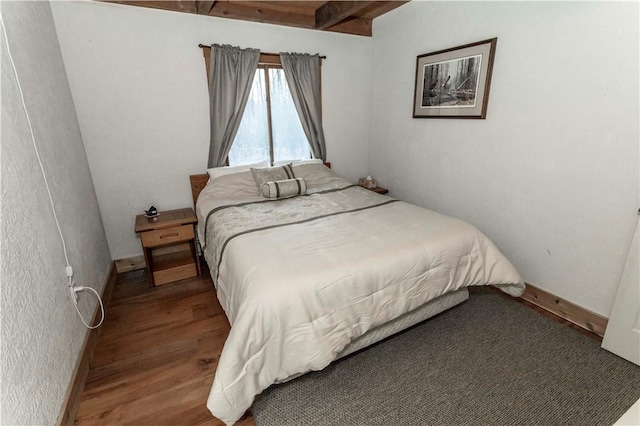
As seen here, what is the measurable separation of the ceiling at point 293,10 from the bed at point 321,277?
5.69ft

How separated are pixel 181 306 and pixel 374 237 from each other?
1.59 meters

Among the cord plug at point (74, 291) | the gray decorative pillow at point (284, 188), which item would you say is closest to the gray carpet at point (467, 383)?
the cord plug at point (74, 291)

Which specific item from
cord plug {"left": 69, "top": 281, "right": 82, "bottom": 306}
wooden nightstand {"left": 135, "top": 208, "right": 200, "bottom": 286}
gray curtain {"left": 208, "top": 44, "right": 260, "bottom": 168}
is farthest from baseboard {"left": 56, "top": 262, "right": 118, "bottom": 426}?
gray curtain {"left": 208, "top": 44, "right": 260, "bottom": 168}

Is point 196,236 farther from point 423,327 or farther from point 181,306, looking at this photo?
point 423,327

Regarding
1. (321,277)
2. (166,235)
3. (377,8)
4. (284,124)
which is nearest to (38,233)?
(166,235)

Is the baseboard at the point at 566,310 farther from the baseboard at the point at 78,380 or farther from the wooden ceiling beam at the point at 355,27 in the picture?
the wooden ceiling beam at the point at 355,27

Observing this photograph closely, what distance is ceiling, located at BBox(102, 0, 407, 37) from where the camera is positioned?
2.61 meters

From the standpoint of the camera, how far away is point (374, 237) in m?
1.85

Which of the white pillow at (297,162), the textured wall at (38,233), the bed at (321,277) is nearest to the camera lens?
the textured wall at (38,233)

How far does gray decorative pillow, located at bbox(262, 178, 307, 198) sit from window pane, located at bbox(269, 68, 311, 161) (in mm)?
733

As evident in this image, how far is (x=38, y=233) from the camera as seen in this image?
143cm

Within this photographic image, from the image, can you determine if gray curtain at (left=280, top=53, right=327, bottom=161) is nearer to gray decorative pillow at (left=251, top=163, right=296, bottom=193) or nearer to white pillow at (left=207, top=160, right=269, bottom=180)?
gray decorative pillow at (left=251, top=163, right=296, bottom=193)

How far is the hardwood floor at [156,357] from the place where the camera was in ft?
4.93

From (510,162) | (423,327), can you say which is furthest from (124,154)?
(510,162)
